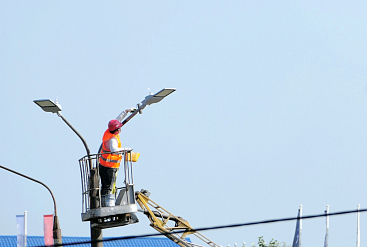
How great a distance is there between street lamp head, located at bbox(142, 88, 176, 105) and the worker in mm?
818

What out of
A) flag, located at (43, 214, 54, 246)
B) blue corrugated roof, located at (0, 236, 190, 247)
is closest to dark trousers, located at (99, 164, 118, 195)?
flag, located at (43, 214, 54, 246)

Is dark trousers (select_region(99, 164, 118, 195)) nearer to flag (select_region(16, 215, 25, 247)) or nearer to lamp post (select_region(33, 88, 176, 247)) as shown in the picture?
lamp post (select_region(33, 88, 176, 247))

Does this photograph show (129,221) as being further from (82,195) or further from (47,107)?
(47,107)

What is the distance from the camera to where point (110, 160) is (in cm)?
1486

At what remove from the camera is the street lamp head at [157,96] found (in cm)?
1522

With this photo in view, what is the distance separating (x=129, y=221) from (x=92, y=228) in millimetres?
879

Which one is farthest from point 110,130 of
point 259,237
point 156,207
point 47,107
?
point 259,237

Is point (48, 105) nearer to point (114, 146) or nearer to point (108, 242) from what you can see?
point (114, 146)

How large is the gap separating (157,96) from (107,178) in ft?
7.19

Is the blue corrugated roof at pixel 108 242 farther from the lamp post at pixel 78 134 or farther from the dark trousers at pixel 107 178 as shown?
the dark trousers at pixel 107 178

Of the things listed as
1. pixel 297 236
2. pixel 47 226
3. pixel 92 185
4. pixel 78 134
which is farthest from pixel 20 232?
pixel 92 185

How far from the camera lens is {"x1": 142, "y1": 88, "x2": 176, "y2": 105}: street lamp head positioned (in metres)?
15.2

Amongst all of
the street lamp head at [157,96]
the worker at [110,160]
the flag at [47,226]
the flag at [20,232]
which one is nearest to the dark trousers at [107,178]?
the worker at [110,160]

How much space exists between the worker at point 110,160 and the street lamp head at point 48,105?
4.70 feet
